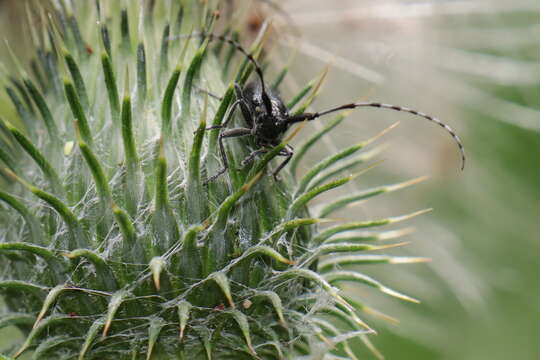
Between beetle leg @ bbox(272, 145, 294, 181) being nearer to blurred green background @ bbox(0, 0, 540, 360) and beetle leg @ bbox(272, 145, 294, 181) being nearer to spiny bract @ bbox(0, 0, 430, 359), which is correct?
spiny bract @ bbox(0, 0, 430, 359)

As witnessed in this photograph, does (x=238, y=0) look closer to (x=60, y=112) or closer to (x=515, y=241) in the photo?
(x=60, y=112)

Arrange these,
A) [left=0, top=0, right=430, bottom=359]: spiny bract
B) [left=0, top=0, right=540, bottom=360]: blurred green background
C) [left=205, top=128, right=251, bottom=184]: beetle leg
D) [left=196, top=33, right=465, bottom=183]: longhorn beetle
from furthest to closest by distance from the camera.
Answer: [left=0, top=0, right=540, bottom=360]: blurred green background < [left=196, top=33, right=465, bottom=183]: longhorn beetle < [left=205, top=128, right=251, bottom=184]: beetle leg < [left=0, top=0, right=430, bottom=359]: spiny bract

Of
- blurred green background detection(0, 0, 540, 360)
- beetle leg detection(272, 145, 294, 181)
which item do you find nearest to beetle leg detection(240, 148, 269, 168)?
beetle leg detection(272, 145, 294, 181)

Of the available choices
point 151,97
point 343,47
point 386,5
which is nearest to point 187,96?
point 151,97

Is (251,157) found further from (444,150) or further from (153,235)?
(444,150)

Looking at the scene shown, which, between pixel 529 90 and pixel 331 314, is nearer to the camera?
pixel 331 314

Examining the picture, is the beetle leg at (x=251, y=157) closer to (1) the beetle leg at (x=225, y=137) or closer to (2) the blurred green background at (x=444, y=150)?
A: (1) the beetle leg at (x=225, y=137)
